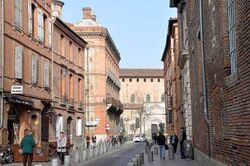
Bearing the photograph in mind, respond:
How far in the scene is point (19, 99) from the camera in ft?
92.6

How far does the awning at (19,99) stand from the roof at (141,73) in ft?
317

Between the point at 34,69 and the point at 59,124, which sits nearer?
the point at 34,69

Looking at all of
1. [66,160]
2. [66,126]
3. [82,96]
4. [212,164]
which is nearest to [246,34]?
[212,164]

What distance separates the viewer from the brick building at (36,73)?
27203mm

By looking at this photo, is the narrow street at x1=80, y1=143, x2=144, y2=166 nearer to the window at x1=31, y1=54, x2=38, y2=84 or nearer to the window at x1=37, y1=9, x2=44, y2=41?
the window at x1=31, y1=54, x2=38, y2=84

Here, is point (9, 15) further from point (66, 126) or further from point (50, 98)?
point (66, 126)

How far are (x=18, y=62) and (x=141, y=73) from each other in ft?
330

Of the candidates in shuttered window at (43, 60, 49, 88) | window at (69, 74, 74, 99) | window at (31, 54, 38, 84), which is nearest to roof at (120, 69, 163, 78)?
window at (69, 74, 74, 99)

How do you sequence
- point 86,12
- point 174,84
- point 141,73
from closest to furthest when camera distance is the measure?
point 174,84 → point 86,12 → point 141,73

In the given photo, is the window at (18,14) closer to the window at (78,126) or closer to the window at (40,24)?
the window at (40,24)

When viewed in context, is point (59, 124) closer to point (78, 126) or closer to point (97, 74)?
point (78, 126)

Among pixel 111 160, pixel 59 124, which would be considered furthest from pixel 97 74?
pixel 111 160

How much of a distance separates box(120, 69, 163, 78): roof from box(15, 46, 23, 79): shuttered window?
3845 inches

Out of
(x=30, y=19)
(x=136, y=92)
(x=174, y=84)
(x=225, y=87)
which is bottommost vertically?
(x=225, y=87)
